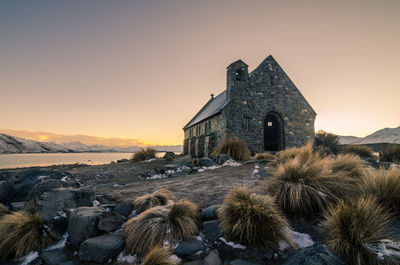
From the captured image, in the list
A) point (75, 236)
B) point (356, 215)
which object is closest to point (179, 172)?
point (75, 236)

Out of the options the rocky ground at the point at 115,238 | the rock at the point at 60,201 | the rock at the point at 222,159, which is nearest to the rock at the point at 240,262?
the rocky ground at the point at 115,238

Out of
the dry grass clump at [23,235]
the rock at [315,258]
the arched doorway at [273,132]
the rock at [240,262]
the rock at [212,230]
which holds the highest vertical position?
the arched doorway at [273,132]

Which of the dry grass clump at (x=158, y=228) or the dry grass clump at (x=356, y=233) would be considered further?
the dry grass clump at (x=158, y=228)

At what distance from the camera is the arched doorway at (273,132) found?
16719 mm

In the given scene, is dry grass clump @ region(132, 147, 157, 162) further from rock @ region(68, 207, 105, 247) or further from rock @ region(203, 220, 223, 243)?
rock @ region(203, 220, 223, 243)

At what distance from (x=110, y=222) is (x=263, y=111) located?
14.8m

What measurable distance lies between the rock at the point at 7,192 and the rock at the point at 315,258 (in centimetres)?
806

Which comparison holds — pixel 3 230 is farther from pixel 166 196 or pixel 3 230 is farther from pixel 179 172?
pixel 179 172

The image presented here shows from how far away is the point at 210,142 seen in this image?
1730 cm

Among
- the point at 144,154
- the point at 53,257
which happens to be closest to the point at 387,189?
the point at 53,257

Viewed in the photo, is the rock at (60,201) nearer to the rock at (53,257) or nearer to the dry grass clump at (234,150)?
the rock at (53,257)

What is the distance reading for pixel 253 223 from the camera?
9.59ft

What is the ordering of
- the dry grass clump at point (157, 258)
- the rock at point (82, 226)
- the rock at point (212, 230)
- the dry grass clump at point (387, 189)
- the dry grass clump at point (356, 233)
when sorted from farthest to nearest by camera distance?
the rock at point (82, 226), the dry grass clump at point (387, 189), the rock at point (212, 230), the dry grass clump at point (157, 258), the dry grass clump at point (356, 233)

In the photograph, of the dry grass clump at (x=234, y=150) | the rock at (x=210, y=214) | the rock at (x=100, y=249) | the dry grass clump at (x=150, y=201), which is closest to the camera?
the rock at (x=100, y=249)
